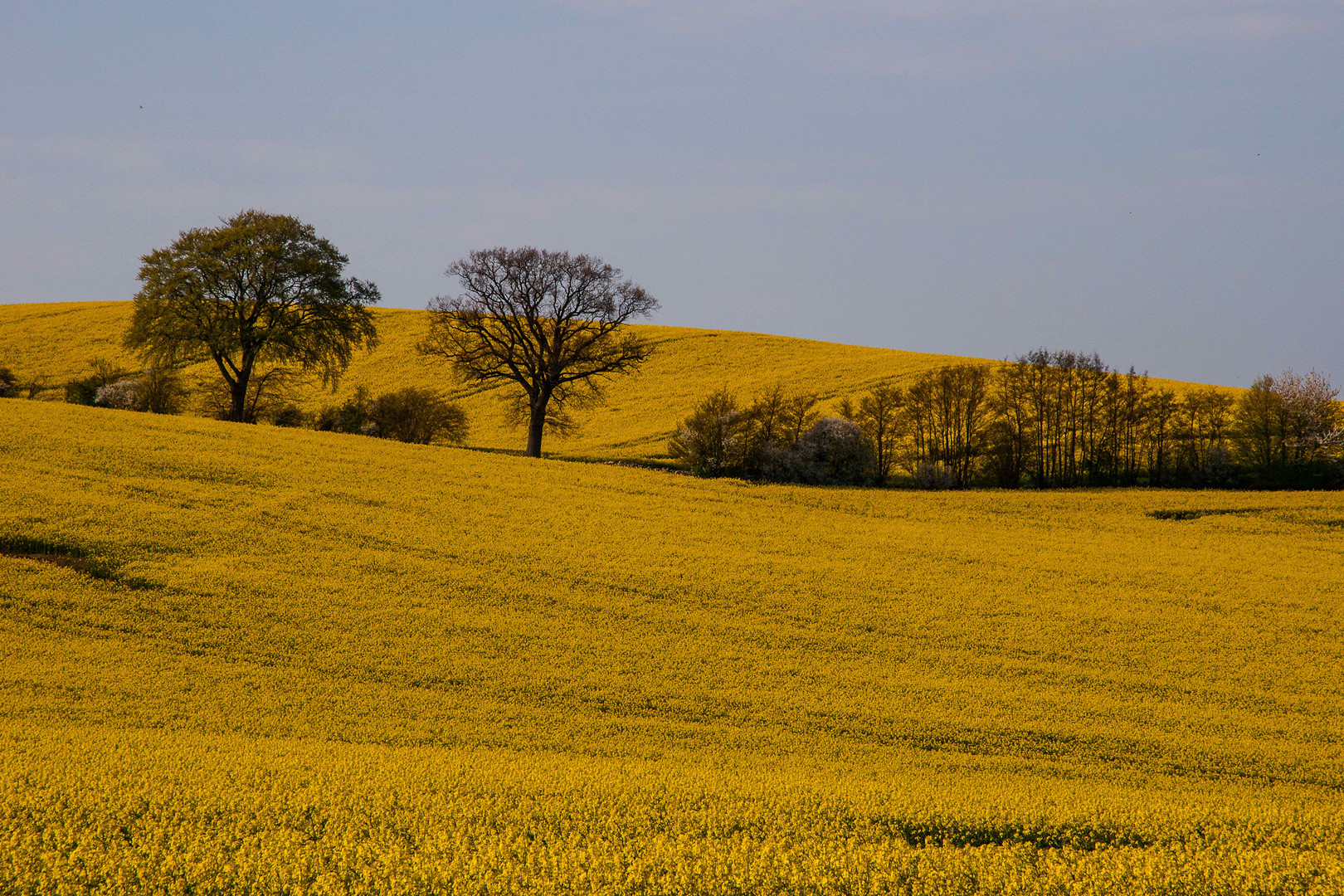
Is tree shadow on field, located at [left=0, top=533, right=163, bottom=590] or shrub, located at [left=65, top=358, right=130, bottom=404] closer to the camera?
tree shadow on field, located at [left=0, top=533, right=163, bottom=590]

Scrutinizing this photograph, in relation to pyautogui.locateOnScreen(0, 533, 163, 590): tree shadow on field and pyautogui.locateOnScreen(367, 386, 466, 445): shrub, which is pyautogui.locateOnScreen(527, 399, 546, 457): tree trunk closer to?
pyautogui.locateOnScreen(367, 386, 466, 445): shrub

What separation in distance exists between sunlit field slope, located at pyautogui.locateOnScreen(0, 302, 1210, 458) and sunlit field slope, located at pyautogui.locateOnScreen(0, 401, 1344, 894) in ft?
75.4

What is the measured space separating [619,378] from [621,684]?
5551 cm

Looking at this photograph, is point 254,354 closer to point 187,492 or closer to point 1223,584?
point 187,492

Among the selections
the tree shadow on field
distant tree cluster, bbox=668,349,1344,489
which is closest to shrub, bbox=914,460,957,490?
distant tree cluster, bbox=668,349,1344,489

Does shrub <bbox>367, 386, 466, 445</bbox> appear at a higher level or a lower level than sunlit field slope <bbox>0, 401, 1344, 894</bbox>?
higher

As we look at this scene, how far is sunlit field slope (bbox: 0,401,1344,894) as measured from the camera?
7273 millimetres

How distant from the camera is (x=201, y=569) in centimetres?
1894

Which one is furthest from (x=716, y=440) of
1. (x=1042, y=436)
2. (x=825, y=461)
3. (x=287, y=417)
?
(x=287, y=417)

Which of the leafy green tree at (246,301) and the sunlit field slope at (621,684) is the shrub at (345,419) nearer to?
the leafy green tree at (246,301)

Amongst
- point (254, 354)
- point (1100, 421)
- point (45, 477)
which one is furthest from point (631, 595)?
point (1100, 421)

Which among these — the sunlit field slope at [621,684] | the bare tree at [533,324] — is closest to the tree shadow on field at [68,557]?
the sunlit field slope at [621,684]

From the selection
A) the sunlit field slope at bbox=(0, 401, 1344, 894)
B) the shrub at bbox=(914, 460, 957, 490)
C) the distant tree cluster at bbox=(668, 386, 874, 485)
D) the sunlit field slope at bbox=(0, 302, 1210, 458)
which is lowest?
the sunlit field slope at bbox=(0, 401, 1344, 894)

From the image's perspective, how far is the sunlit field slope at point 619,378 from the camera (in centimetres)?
5616
